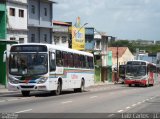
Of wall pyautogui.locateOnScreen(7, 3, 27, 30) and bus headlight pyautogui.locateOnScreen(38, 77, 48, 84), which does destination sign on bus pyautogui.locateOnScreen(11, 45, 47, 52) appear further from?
wall pyautogui.locateOnScreen(7, 3, 27, 30)

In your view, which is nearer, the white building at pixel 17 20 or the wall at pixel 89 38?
the white building at pixel 17 20

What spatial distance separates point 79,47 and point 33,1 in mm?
12753

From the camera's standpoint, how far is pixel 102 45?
96.2m

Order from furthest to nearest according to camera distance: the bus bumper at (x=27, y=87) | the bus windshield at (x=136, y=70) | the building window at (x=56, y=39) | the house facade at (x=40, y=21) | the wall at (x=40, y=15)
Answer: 1. the building window at (x=56, y=39)
2. the house facade at (x=40, y=21)
3. the wall at (x=40, y=15)
4. the bus windshield at (x=136, y=70)
5. the bus bumper at (x=27, y=87)

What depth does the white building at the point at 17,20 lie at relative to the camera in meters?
52.9

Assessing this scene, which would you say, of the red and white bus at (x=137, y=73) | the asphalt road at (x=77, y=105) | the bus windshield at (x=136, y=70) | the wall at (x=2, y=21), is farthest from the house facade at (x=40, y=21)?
the asphalt road at (x=77, y=105)

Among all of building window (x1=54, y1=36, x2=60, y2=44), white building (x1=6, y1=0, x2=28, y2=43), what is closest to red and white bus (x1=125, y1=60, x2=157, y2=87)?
white building (x1=6, y1=0, x2=28, y2=43)

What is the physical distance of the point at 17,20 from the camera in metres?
54.7

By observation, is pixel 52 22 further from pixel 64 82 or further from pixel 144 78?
pixel 64 82

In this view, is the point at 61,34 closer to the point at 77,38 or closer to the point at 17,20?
the point at 77,38

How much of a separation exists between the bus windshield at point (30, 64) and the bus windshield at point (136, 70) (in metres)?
29.4

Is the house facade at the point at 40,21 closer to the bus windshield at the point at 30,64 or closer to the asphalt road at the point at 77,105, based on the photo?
the bus windshield at the point at 30,64

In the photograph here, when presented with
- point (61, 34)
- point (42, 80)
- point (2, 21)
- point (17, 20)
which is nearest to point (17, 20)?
point (17, 20)

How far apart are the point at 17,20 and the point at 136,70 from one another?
1492 centimetres
